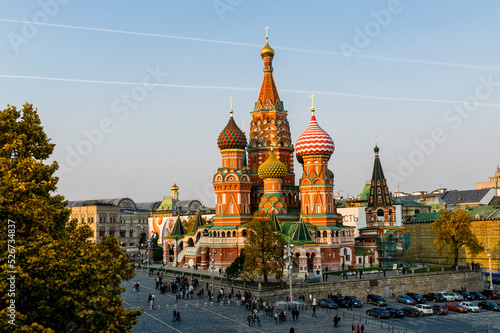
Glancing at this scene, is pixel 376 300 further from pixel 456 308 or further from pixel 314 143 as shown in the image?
pixel 314 143

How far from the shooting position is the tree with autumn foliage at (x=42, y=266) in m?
19.5

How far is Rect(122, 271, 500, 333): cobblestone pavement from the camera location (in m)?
40.6

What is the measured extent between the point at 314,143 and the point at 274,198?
965 centimetres

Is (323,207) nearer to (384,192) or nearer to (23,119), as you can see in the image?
(384,192)

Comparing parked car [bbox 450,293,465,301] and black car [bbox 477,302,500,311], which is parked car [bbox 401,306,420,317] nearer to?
black car [bbox 477,302,500,311]

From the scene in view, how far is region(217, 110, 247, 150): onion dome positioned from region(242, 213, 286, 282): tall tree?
2198 centimetres

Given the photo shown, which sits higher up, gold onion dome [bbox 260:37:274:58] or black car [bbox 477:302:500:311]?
gold onion dome [bbox 260:37:274:58]

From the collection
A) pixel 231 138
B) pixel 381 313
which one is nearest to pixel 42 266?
pixel 381 313

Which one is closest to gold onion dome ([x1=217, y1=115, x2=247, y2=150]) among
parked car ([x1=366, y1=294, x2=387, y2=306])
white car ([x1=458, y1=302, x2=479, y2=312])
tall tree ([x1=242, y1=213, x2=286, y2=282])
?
tall tree ([x1=242, y1=213, x2=286, y2=282])

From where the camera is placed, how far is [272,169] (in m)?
74.8

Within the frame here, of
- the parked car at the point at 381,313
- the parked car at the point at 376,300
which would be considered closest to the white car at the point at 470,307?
the parked car at the point at 376,300

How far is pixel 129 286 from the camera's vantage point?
61844 millimetres

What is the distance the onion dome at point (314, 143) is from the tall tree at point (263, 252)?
2029cm

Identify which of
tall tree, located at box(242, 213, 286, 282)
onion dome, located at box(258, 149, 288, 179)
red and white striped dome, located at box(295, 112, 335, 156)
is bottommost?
tall tree, located at box(242, 213, 286, 282)
